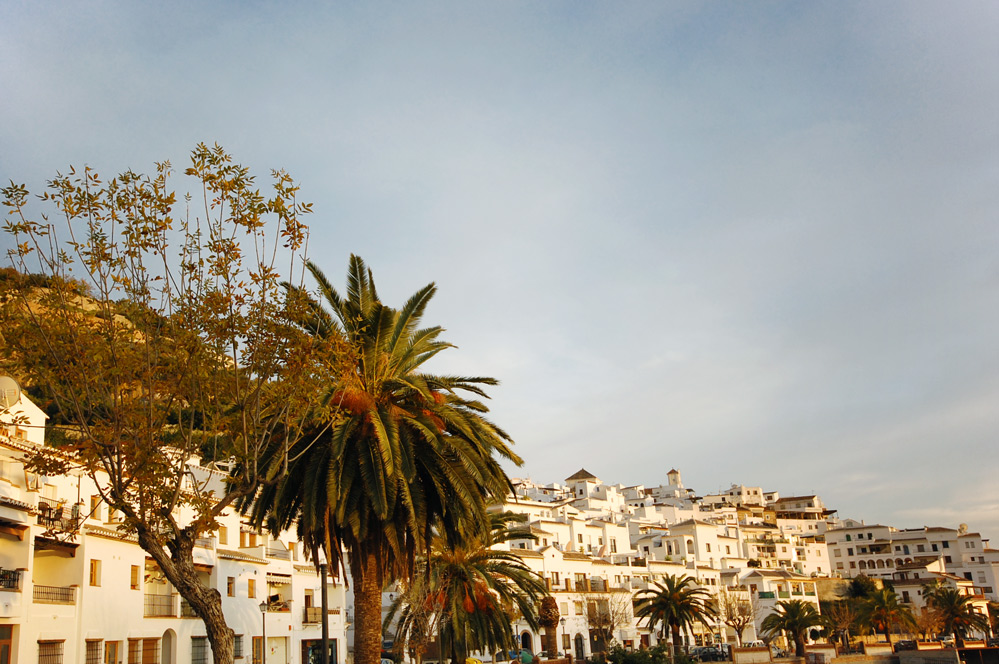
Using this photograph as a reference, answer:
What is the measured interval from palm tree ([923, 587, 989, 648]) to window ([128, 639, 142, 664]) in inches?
3158

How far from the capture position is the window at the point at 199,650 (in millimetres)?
42441

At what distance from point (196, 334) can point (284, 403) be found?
7.43 ft

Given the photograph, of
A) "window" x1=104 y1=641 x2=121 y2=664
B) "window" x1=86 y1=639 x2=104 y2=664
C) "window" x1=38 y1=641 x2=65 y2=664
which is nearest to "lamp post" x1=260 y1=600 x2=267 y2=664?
"window" x1=104 y1=641 x2=121 y2=664

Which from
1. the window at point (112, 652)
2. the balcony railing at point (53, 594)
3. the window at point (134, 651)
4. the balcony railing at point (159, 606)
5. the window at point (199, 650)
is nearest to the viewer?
the balcony railing at point (53, 594)

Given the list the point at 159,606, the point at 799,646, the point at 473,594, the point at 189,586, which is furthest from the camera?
the point at 799,646

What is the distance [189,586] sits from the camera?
17.1 metres

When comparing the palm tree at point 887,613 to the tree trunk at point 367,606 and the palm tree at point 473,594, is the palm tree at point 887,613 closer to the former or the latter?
the palm tree at point 473,594

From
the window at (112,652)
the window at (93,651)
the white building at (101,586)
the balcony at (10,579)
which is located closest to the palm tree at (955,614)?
the white building at (101,586)

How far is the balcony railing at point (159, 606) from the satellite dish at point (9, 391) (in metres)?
11.6

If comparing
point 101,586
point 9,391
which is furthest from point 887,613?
point 9,391

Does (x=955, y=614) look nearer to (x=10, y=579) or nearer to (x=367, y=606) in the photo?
(x=367, y=606)

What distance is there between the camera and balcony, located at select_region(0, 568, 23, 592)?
31250 mm

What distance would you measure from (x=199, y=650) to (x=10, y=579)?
13192 mm

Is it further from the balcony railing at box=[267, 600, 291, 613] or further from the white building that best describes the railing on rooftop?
the balcony railing at box=[267, 600, 291, 613]
